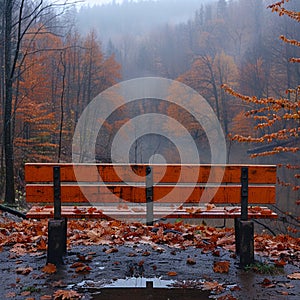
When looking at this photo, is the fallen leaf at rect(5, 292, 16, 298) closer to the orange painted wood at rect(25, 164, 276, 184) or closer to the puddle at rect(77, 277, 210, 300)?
the puddle at rect(77, 277, 210, 300)

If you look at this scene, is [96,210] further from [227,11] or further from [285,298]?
[227,11]

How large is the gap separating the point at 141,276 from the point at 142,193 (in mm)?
872

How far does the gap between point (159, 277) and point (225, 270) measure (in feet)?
2.10

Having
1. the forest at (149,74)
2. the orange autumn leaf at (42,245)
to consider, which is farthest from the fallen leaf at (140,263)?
the forest at (149,74)

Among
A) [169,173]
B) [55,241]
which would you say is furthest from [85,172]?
[169,173]

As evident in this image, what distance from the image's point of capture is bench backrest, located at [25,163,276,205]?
13.9 feet

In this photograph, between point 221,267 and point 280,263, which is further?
point 280,263

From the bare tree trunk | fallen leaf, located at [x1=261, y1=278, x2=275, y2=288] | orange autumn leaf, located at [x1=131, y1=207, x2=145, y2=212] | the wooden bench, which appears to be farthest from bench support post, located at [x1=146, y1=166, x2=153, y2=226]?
the bare tree trunk

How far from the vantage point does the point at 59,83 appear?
30.3 m

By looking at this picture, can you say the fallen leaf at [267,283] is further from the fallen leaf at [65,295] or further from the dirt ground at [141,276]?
the fallen leaf at [65,295]

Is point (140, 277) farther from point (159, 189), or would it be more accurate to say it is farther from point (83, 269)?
point (159, 189)

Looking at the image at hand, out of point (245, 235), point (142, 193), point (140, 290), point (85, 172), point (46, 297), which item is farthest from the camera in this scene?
point (142, 193)

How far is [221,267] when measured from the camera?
4.02 metres

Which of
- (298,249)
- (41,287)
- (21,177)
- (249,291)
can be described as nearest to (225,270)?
(249,291)
